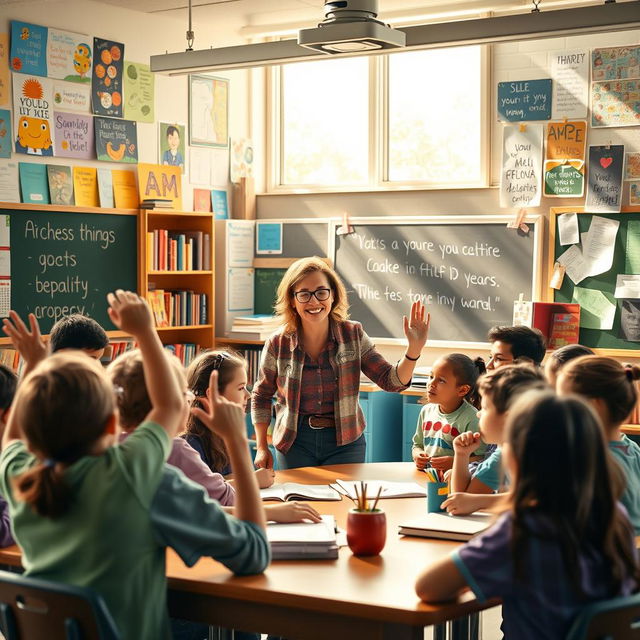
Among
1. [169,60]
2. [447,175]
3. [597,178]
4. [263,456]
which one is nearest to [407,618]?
[263,456]

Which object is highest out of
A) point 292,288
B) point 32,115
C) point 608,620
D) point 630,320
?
point 32,115

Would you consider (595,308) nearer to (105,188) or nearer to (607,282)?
(607,282)

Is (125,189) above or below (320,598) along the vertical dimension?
above

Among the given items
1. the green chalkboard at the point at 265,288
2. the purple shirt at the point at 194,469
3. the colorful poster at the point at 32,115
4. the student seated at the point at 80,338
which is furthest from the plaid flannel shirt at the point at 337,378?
the green chalkboard at the point at 265,288

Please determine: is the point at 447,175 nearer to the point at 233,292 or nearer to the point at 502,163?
the point at 502,163

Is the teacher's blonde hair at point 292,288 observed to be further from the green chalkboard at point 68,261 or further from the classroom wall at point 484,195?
the classroom wall at point 484,195

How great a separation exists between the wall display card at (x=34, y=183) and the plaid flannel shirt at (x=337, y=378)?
78.1 inches

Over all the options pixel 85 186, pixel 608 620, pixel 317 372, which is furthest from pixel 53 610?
pixel 85 186

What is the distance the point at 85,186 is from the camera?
17.8 ft

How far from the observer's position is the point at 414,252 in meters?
5.92

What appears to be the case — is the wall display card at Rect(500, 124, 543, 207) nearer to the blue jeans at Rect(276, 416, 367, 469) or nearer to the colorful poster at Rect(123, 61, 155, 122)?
the colorful poster at Rect(123, 61, 155, 122)

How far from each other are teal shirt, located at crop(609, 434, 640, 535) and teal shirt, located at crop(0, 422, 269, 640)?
0.99m

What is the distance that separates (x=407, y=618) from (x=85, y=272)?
393 centimetres

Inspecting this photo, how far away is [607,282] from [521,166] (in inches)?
31.3
